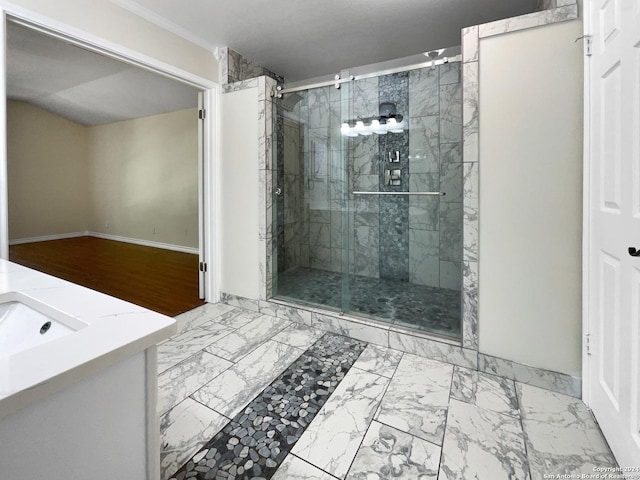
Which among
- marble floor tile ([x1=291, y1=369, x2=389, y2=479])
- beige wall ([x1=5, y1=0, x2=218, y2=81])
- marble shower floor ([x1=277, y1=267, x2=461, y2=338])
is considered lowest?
marble floor tile ([x1=291, y1=369, x2=389, y2=479])

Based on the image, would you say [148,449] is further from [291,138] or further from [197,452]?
[291,138]

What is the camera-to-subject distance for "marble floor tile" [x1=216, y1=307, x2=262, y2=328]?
8.35ft

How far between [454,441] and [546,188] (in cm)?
138

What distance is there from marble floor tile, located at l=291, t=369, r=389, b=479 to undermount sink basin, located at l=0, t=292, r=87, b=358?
0.99 m

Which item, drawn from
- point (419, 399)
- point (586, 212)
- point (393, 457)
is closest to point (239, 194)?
point (419, 399)

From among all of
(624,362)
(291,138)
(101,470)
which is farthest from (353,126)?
(101,470)

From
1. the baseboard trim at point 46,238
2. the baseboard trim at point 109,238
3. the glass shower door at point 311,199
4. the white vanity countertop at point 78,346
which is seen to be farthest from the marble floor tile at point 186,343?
the baseboard trim at point 46,238

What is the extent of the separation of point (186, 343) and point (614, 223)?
253cm

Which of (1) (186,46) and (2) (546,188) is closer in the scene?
(2) (546,188)

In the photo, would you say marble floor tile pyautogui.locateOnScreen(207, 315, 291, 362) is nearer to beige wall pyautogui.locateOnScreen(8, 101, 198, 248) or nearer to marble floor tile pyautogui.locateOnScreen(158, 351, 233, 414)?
marble floor tile pyautogui.locateOnScreen(158, 351, 233, 414)

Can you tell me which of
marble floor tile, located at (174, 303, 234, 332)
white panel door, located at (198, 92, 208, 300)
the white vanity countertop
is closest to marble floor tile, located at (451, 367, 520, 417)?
the white vanity countertop

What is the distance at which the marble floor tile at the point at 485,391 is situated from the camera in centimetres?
154

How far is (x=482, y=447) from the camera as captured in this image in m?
1.28

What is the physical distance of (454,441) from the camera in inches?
51.6
